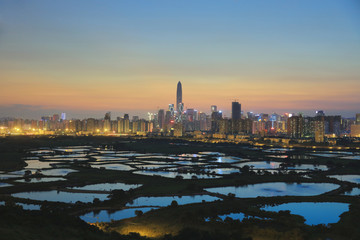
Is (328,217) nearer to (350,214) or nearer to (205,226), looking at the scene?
(350,214)

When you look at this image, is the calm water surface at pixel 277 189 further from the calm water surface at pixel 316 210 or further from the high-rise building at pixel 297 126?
the high-rise building at pixel 297 126

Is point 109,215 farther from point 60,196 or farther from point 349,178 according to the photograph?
point 349,178

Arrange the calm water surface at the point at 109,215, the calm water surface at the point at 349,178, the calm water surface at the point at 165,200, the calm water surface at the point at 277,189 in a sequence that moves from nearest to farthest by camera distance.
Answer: the calm water surface at the point at 109,215 → the calm water surface at the point at 165,200 → the calm water surface at the point at 277,189 → the calm water surface at the point at 349,178

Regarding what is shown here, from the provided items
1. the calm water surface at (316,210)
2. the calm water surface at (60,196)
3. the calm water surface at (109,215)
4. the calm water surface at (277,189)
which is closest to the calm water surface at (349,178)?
the calm water surface at (277,189)

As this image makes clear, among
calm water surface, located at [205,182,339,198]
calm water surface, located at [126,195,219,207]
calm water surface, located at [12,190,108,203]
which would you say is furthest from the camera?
calm water surface, located at [205,182,339,198]

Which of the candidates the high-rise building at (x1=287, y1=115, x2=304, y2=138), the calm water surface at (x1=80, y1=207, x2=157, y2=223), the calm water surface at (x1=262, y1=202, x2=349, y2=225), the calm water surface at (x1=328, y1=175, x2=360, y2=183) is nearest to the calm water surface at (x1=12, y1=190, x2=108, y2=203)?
the calm water surface at (x1=80, y1=207, x2=157, y2=223)

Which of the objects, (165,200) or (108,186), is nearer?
(165,200)

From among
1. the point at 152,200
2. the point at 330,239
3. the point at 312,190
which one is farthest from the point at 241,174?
the point at 330,239

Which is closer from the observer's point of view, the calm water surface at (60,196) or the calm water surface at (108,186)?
the calm water surface at (60,196)

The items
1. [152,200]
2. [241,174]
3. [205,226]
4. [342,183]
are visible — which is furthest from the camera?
[241,174]

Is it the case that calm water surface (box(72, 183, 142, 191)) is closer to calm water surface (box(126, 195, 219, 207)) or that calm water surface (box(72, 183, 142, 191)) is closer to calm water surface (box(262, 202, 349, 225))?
calm water surface (box(126, 195, 219, 207))

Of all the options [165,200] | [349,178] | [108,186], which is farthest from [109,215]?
[349,178]
